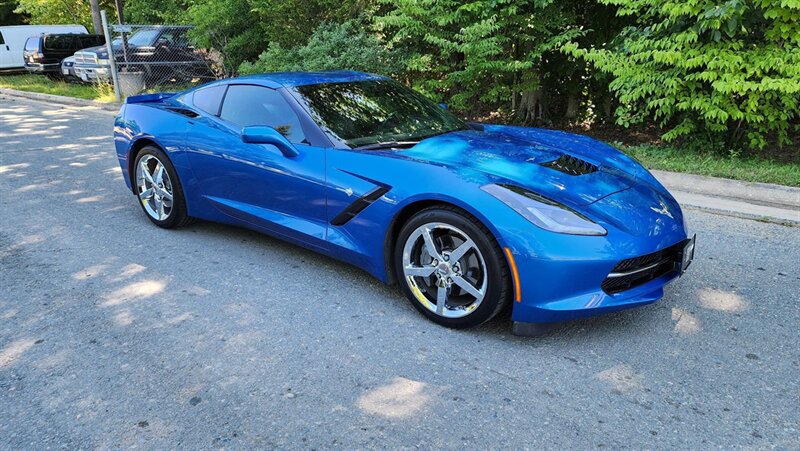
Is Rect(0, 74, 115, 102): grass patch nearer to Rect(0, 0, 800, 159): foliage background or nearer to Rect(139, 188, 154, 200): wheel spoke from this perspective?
Rect(0, 0, 800, 159): foliage background

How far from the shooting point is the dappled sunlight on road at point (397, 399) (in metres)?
2.75

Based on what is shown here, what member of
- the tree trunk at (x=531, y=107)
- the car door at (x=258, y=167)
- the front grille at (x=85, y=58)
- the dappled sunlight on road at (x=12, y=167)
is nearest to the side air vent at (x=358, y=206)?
the car door at (x=258, y=167)

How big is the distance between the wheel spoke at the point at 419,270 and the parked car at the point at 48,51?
66.0 feet

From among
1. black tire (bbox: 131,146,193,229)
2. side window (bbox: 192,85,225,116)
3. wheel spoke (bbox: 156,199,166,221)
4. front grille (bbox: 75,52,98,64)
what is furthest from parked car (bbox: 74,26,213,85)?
side window (bbox: 192,85,225,116)

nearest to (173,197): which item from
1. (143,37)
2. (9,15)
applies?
(143,37)

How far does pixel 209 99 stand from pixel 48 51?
18.6 meters

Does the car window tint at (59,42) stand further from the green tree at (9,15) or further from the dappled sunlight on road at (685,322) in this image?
the dappled sunlight on road at (685,322)

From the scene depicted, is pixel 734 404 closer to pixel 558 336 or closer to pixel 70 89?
pixel 558 336

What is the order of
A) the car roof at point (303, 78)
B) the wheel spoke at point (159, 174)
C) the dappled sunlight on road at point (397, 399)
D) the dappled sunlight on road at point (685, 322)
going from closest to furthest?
1. the dappled sunlight on road at point (397, 399)
2. the dappled sunlight on road at point (685, 322)
3. the car roof at point (303, 78)
4. the wheel spoke at point (159, 174)

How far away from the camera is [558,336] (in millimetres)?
3379

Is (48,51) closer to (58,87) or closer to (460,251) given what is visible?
(58,87)

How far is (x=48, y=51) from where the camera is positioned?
2003cm

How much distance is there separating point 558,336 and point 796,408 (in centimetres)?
111

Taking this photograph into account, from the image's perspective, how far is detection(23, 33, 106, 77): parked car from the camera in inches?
787
